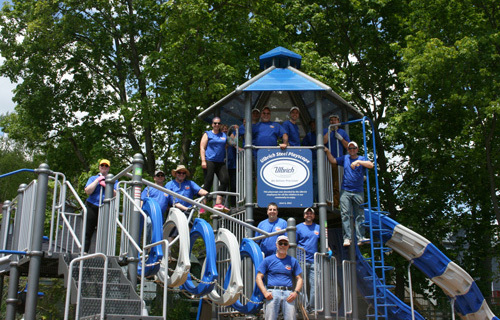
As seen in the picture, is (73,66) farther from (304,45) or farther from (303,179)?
(303,179)

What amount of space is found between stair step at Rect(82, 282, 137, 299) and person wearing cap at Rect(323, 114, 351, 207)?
541 centimetres

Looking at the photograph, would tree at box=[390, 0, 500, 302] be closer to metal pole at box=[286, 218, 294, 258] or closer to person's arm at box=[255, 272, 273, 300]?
metal pole at box=[286, 218, 294, 258]

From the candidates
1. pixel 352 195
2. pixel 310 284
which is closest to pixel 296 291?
pixel 310 284

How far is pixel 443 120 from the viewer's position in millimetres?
19594

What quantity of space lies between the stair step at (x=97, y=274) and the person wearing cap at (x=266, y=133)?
432 centimetres

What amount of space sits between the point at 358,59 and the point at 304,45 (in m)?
4.19

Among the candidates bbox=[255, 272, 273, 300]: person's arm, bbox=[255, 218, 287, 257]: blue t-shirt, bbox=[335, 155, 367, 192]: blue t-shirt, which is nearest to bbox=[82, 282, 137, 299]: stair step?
bbox=[255, 272, 273, 300]: person's arm

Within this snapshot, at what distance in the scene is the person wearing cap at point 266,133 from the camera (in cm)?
1134

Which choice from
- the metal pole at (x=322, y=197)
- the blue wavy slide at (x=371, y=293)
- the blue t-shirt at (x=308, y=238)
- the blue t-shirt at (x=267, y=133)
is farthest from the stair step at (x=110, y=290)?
the blue wavy slide at (x=371, y=293)

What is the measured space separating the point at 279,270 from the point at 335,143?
4.52m

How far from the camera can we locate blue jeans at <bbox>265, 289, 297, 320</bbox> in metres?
8.13

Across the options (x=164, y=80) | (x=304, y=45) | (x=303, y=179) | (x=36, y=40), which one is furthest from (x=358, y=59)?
(x=303, y=179)

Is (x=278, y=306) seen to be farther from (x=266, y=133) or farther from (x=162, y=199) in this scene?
(x=266, y=133)

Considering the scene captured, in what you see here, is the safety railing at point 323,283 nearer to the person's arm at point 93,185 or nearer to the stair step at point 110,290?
the stair step at point 110,290
